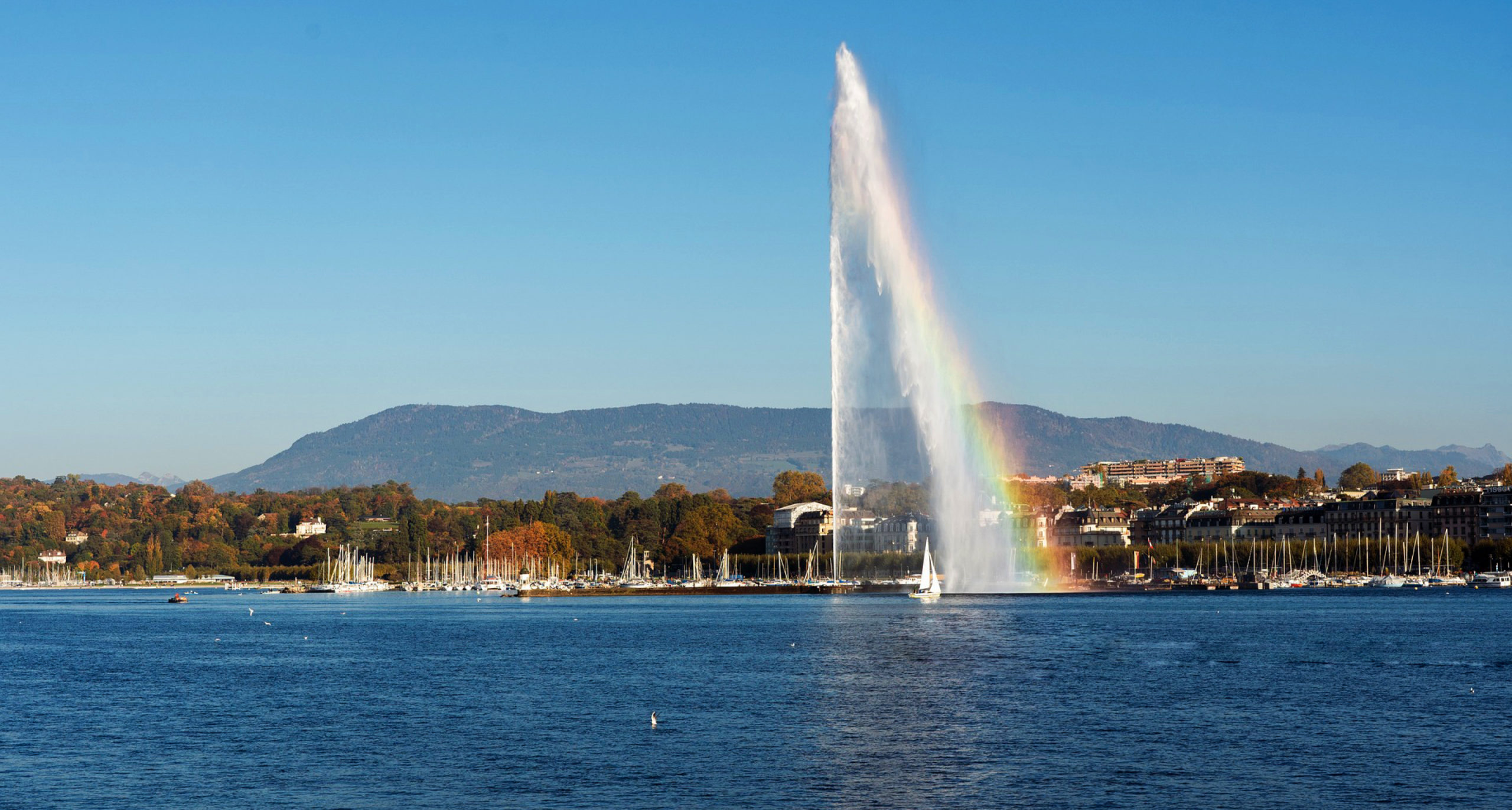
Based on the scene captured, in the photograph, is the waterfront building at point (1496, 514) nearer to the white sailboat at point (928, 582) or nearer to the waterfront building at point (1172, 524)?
the waterfront building at point (1172, 524)

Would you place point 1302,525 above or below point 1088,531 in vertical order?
above

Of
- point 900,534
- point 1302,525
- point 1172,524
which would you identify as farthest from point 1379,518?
point 900,534

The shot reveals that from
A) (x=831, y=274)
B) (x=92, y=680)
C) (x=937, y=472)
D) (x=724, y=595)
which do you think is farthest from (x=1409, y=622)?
(x=724, y=595)

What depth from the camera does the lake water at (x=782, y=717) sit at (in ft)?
102

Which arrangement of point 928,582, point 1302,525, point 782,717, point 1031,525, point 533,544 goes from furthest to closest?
point 533,544
point 1031,525
point 1302,525
point 928,582
point 782,717

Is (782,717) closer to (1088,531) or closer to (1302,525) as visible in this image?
(1302,525)

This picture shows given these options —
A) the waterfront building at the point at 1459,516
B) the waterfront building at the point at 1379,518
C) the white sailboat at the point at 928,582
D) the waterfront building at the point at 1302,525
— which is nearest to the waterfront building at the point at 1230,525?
the waterfront building at the point at 1302,525

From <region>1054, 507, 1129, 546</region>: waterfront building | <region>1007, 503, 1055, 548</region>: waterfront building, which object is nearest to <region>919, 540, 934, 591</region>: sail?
<region>1007, 503, 1055, 548</region>: waterfront building

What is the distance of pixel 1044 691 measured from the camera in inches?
1829

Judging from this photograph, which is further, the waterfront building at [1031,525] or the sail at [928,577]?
the waterfront building at [1031,525]

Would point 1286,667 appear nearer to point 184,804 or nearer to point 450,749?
point 450,749

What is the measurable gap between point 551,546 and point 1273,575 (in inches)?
3183

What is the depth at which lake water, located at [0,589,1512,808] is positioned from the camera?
3100cm

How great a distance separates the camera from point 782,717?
136ft
